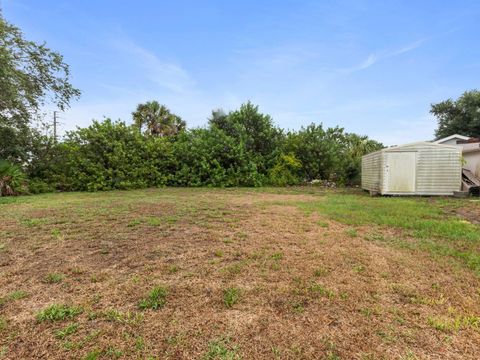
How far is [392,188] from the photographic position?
835 cm

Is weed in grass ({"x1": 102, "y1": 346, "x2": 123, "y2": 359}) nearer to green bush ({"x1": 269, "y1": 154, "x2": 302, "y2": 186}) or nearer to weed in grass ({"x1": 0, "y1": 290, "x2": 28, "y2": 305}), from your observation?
weed in grass ({"x1": 0, "y1": 290, "x2": 28, "y2": 305})

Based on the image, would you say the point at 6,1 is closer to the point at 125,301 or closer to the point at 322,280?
the point at 125,301

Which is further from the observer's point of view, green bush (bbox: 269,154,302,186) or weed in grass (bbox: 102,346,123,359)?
green bush (bbox: 269,154,302,186)

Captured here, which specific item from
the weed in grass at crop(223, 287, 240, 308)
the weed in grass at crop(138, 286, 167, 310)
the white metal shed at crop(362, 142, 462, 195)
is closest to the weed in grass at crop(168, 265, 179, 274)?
the weed in grass at crop(138, 286, 167, 310)

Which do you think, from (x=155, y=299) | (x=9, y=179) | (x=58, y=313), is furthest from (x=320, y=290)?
(x=9, y=179)

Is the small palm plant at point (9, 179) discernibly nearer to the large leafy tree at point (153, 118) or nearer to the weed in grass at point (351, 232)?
the large leafy tree at point (153, 118)

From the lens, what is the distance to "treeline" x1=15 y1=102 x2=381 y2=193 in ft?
34.5

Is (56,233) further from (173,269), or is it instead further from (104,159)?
(104,159)

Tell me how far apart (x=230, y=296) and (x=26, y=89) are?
10844mm

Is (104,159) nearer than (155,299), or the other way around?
(155,299)

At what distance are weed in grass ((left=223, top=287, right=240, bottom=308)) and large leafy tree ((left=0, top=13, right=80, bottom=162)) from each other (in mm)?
9470

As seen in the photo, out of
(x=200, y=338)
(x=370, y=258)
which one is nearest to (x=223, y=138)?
(x=370, y=258)

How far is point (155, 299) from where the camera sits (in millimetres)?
1881

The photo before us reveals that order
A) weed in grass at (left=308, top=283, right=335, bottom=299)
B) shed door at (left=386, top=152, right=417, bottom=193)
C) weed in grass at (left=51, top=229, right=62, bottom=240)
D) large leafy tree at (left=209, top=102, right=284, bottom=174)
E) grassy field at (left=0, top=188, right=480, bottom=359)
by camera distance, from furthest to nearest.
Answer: large leafy tree at (left=209, top=102, right=284, bottom=174), shed door at (left=386, top=152, right=417, bottom=193), weed in grass at (left=51, top=229, right=62, bottom=240), weed in grass at (left=308, top=283, right=335, bottom=299), grassy field at (left=0, top=188, right=480, bottom=359)
